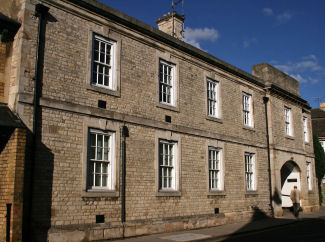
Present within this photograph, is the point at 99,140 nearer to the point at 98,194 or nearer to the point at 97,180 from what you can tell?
the point at 97,180

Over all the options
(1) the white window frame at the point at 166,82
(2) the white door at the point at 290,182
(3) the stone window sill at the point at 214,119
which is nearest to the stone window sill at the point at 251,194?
(3) the stone window sill at the point at 214,119

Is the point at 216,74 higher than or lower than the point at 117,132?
higher

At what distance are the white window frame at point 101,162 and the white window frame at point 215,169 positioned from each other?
18.4 ft

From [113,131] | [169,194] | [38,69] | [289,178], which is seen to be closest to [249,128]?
[289,178]

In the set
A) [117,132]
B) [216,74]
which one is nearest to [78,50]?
[117,132]

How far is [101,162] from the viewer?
11.5m

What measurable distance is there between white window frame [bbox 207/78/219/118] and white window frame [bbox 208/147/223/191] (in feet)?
5.59

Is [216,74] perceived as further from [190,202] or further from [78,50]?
[78,50]

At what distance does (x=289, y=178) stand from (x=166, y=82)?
13.0 meters

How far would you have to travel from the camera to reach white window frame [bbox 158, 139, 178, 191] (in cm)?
1351

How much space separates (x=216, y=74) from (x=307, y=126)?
11403 millimetres

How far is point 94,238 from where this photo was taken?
416 inches

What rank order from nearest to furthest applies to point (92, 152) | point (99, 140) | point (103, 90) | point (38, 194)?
point (38, 194)
point (92, 152)
point (99, 140)
point (103, 90)

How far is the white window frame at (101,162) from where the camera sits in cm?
1112
